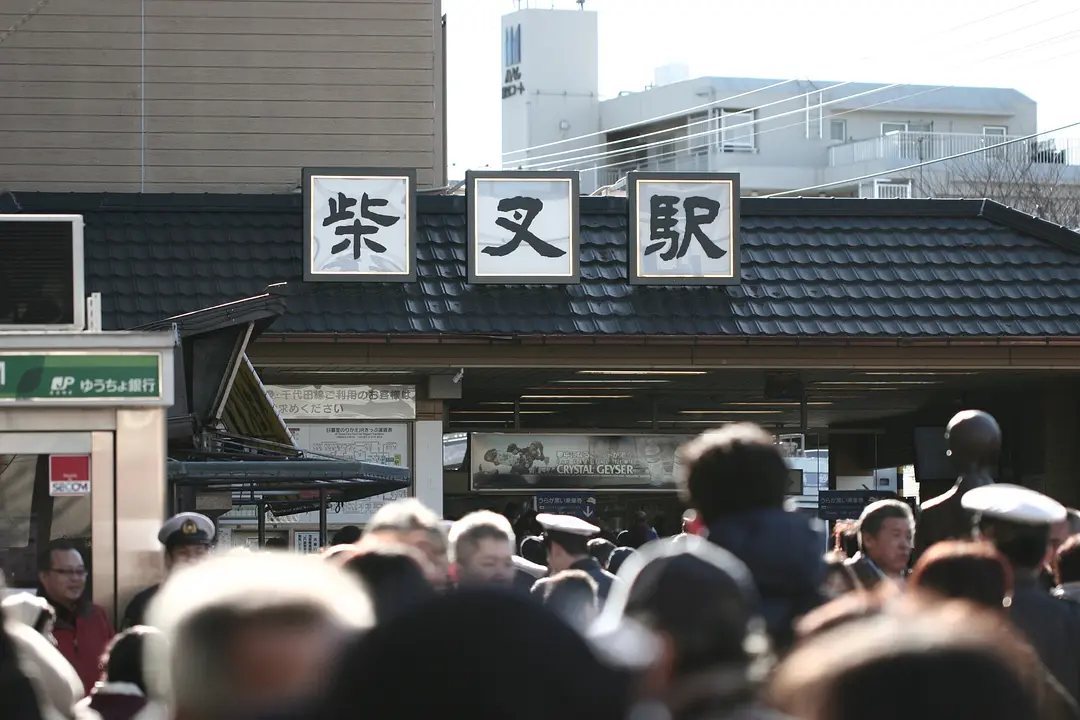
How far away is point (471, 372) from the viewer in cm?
1484

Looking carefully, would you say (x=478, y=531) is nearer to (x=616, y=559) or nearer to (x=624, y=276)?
(x=616, y=559)

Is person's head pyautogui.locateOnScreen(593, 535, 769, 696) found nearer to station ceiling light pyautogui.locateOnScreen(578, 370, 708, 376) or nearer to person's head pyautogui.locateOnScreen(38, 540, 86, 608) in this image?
person's head pyautogui.locateOnScreen(38, 540, 86, 608)

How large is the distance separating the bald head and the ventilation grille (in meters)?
4.69

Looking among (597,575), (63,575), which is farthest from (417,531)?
(63,575)

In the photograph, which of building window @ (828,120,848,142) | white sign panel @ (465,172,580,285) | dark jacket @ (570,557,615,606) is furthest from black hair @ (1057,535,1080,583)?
building window @ (828,120,848,142)

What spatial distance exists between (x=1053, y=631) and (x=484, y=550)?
210cm

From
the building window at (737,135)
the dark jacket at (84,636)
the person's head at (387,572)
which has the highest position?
the building window at (737,135)

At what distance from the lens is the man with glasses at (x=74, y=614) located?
23.4ft

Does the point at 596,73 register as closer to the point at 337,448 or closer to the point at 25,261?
the point at 337,448

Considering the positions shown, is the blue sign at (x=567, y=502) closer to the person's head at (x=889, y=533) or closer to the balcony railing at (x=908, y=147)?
the person's head at (x=889, y=533)

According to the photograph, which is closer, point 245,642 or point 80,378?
point 245,642

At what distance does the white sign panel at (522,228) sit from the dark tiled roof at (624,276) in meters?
0.23

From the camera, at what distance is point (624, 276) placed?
47.0 ft

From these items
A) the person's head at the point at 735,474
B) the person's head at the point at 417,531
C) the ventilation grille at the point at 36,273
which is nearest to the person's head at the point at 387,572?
the person's head at the point at 735,474
